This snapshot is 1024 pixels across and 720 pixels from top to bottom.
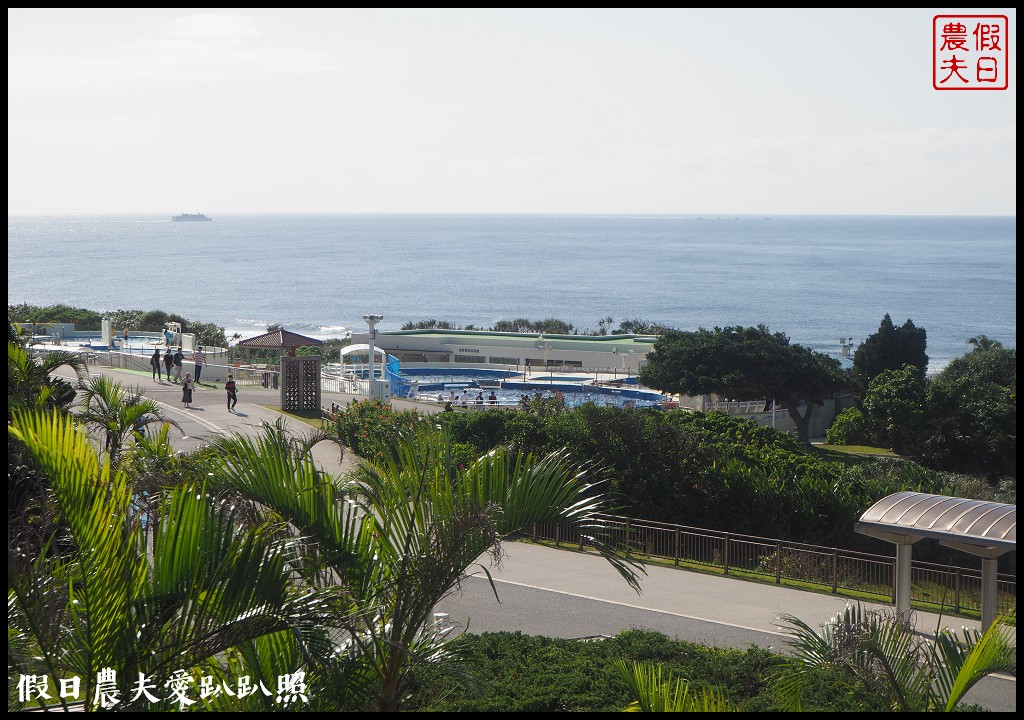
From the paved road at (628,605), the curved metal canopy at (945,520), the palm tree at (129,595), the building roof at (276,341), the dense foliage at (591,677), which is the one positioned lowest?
the paved road at (628,605)

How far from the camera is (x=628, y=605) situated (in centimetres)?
1230

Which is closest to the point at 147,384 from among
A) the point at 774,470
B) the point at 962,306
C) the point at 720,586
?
the point at 774,470

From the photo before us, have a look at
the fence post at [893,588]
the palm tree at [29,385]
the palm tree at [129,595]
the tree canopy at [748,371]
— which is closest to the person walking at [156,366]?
the tree canopy at [748,371]

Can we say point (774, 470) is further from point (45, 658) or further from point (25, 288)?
point (25, 288)

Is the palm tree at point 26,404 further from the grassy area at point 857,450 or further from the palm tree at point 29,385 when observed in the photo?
the grassy area at point 857,450

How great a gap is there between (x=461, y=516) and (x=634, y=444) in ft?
41.5

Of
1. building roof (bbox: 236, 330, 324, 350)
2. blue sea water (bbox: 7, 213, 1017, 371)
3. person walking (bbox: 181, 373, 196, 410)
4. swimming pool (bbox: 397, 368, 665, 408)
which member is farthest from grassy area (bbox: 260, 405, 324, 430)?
blue sea water (bbox: 7, 213, 1017, 371)

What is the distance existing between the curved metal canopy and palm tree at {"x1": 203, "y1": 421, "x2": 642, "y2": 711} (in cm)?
564

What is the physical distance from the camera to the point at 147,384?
94.5 feet

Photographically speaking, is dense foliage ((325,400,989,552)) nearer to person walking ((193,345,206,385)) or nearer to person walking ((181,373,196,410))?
person walking ((181,373,196,410))

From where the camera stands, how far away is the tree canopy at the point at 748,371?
2923 centimetres

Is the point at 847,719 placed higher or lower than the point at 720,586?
higher

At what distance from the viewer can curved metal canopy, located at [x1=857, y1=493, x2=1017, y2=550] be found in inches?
396

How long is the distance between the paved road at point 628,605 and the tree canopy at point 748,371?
15.2 metres
